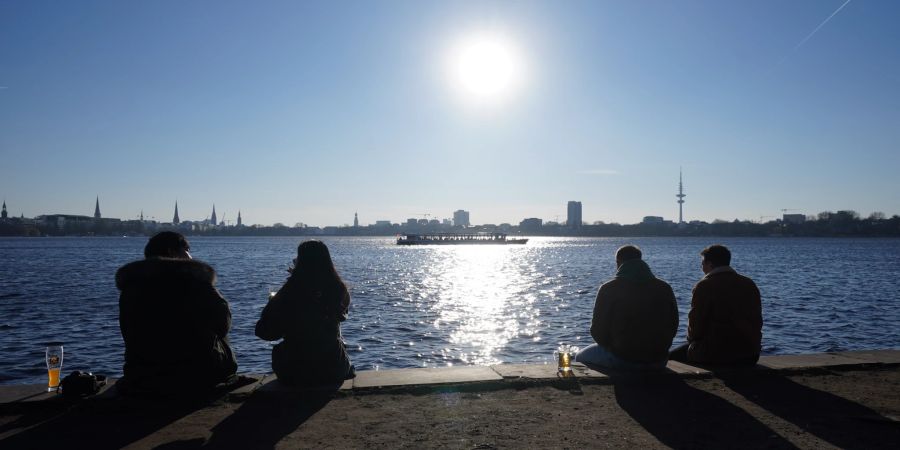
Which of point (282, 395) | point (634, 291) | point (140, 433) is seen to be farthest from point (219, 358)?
point (634, 291)

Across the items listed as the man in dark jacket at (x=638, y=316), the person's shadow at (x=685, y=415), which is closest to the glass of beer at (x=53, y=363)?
the person's shadow at (x=685, y=415)

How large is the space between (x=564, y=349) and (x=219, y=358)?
3.34 meters

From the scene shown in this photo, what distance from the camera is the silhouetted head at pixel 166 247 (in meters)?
5.88

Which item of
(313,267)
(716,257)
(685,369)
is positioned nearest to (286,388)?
(313,267)

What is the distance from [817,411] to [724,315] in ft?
5.42

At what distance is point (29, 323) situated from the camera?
20109 millimetres

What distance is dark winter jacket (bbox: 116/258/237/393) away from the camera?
5.50 metres

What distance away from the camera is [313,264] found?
A: 243 inches

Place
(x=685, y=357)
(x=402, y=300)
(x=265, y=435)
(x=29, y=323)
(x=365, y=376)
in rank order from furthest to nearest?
(x=402, y=300) → (x=29, y=323) → (x=685, y=357) → (x=365, y=376) → (x=265, y=435)

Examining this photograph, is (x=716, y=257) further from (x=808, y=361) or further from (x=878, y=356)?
(x=878, y=356)

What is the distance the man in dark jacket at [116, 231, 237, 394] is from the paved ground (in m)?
0.23

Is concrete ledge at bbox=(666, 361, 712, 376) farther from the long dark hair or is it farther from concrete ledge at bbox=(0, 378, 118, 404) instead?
concrete ledge at bbox=(0, 378, 118, 404)

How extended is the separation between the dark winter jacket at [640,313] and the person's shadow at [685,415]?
0.29 m

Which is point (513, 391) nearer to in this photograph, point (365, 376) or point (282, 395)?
point (365, 376)
